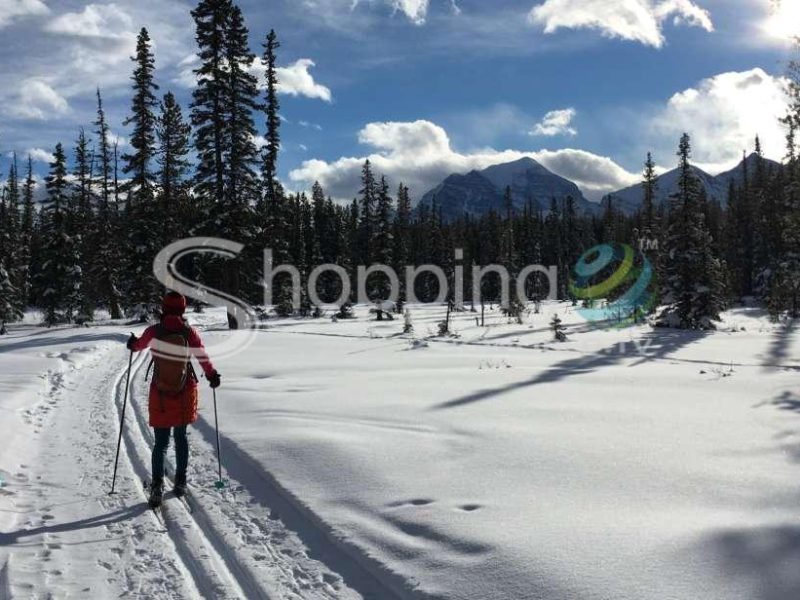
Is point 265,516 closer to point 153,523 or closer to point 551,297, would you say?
point 153,523

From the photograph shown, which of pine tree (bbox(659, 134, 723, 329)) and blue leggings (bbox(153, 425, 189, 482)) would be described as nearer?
blue leggings (bbox(153, 425, 189, 482))

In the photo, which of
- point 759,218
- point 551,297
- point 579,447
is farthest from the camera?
point 551,297

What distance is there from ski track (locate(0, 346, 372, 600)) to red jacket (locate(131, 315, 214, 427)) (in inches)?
32.2

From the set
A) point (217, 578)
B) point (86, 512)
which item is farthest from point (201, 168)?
point (217, 578)

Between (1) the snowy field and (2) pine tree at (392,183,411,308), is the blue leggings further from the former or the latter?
(2) pine tree at (392,183,411,308)

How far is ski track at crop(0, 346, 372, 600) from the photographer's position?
4211 mm

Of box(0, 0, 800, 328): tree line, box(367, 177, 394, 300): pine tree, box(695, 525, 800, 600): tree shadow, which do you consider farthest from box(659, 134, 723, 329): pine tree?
box(695, 525, 800, 600): tree shadow

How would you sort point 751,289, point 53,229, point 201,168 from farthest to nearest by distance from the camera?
1. point 751,289
2. point 53,229
3. point 201,168

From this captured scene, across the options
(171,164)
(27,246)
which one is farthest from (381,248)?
(27,246)

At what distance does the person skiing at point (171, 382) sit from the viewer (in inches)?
239

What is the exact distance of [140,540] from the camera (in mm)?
5016

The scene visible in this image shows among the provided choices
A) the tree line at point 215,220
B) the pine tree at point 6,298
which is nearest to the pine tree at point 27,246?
the tree line at point 215,220

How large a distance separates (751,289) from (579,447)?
71553 millimetres

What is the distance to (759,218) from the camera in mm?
61375
